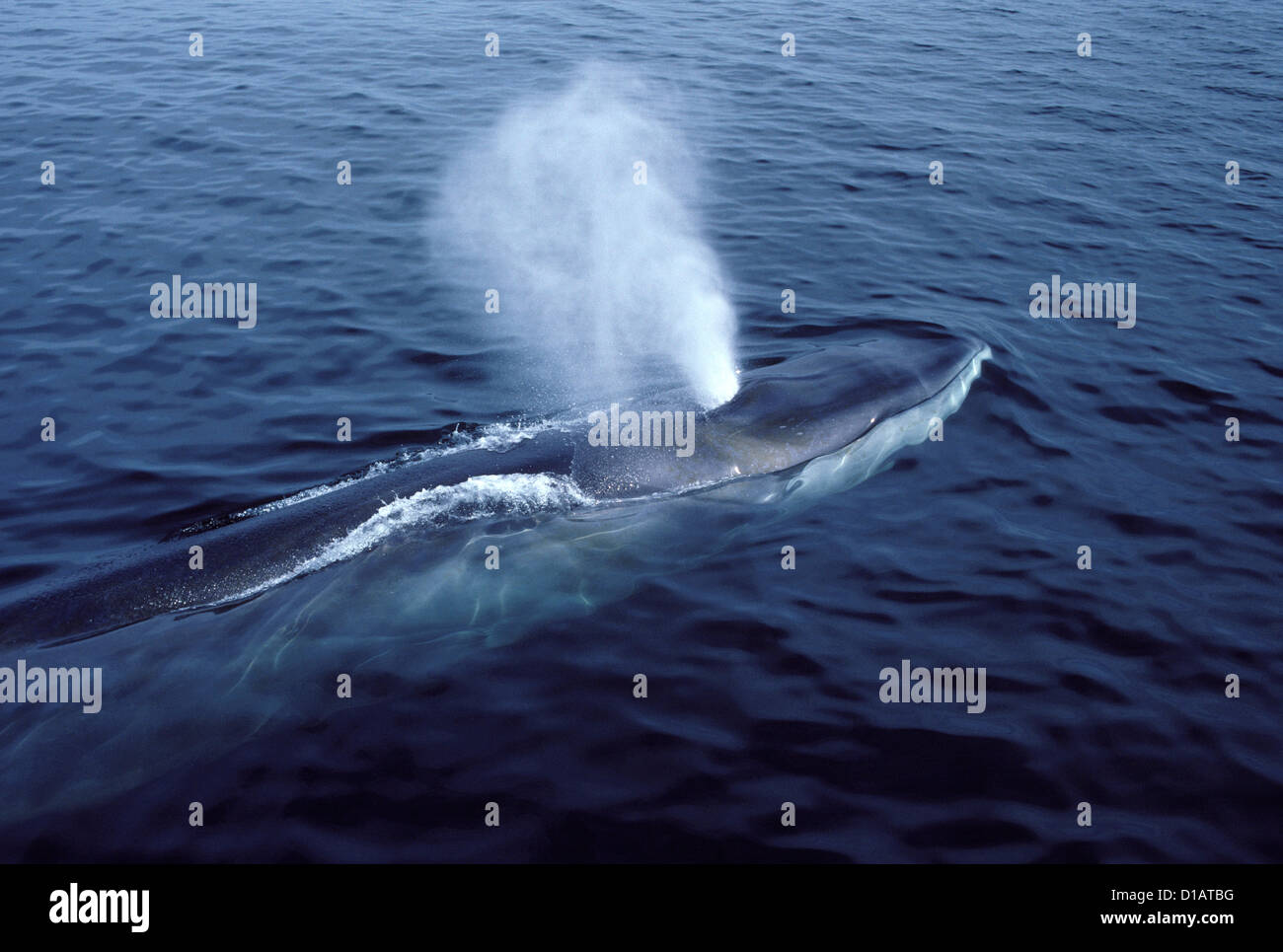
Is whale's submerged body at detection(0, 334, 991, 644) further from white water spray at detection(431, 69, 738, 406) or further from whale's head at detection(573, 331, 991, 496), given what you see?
white water spray at detection(431, 69, 738, 406)

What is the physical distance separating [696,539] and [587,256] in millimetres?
10113

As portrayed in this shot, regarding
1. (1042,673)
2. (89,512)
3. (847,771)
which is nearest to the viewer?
(847,771)

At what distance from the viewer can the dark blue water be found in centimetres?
882

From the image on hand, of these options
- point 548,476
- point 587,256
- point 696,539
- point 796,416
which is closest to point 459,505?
point 548,476

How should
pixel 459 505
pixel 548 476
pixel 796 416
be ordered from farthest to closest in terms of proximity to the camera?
pixel 796 416, pixel 548 476, pixel 459 505

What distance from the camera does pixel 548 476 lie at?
1192cm

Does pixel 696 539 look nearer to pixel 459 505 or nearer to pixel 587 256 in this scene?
pixel 459 505

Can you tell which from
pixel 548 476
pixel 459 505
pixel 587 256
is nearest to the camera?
pixel 459 505

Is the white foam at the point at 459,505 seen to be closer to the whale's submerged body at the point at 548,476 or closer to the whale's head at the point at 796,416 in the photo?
the whale's submerged body at the point at 548,476

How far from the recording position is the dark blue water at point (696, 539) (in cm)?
882

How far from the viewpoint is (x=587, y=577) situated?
1123 cm
